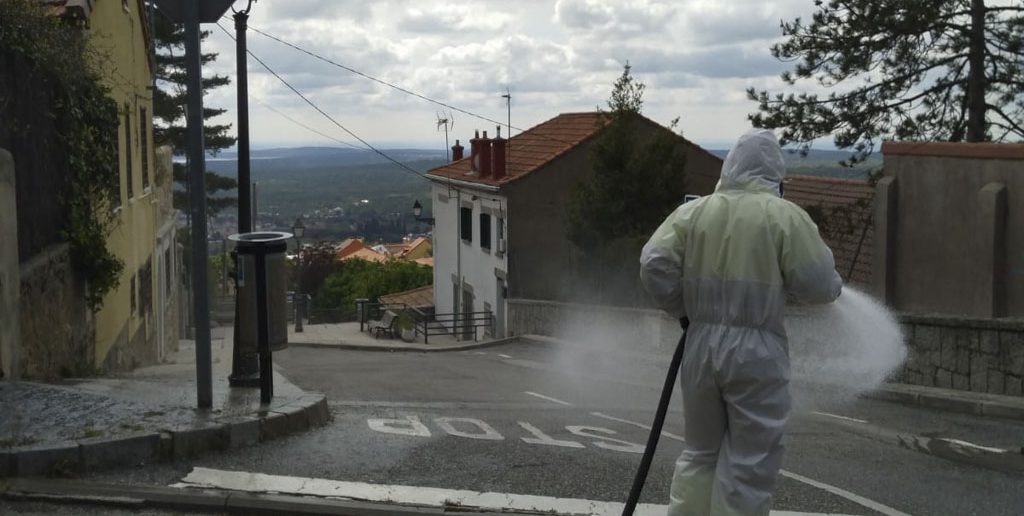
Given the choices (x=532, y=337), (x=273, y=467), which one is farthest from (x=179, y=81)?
(x=273, y=467)

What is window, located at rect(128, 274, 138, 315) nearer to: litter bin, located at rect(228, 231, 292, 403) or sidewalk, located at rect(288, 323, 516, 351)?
litter bin, located at rect(228, 231, 292, 403)

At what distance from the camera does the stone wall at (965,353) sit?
45.2 feet

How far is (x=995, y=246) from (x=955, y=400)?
2328 millimetres

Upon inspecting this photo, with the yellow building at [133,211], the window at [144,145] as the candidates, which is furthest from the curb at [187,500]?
the window at [144,145]

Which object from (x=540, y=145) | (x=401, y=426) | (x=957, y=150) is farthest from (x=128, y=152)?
(x=540, y=145)

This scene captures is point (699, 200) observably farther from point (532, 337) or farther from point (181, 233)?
point (181, 233)

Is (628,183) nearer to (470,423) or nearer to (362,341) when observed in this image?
(362,341)

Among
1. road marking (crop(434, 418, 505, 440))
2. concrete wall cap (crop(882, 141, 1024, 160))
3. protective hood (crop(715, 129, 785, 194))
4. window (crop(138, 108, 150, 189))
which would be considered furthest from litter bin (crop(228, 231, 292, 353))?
window (crop(138, 108, 150, 189))

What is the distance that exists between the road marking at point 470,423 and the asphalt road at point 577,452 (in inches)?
0.4

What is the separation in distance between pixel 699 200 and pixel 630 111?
21.0 metres

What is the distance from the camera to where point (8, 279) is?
28.0 feet

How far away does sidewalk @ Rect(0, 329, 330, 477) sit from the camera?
6625 millimetres

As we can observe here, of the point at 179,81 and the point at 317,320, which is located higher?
the point at 179,81

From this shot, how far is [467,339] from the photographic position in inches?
1481
